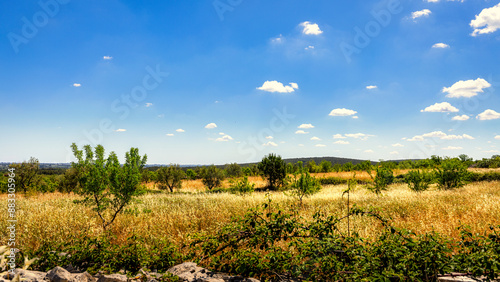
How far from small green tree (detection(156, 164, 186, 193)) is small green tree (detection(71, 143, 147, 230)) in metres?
20.1

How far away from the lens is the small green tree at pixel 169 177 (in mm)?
27578

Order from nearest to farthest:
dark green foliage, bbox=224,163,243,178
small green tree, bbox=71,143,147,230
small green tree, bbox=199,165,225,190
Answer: small green tree, bbox=71,143,147,230 → small green tree, bbox=199,165,225,190 → dark green foliage, bbox=224,163,243,178

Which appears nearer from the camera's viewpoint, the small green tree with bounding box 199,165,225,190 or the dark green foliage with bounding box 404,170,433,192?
the dark green foliage with bounding box 404,170,433,192

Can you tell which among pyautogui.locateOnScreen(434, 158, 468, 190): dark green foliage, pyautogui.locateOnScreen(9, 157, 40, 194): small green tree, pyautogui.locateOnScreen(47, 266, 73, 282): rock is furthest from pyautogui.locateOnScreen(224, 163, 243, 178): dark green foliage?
pyautogui.locateOnScreen(47, 266, 73, 282): rock

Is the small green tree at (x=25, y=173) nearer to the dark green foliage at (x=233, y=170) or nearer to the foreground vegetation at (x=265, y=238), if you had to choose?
the foreground vegetation at (x=265, y=238)

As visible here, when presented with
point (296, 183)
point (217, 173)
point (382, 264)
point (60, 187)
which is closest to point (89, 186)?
point (382, 264)

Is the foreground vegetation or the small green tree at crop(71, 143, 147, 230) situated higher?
the small green tree at crop(71, 143, 147, 230)

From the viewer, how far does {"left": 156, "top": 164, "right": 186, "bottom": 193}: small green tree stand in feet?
90.5

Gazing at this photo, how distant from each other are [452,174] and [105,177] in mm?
20541

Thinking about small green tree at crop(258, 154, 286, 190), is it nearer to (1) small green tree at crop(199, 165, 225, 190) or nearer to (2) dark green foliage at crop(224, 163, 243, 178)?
(1) small green tree at crop(199, 165, 225, 190)

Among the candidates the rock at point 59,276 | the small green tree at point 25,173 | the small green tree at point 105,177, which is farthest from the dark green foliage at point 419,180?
the small green tree at point 25,173

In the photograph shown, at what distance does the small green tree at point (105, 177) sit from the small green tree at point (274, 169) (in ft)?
67.6

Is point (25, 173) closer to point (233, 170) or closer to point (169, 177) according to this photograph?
point (169, 177)

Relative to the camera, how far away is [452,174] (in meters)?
17.3
